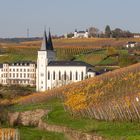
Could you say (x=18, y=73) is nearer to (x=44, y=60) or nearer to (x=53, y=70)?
(x=44, y=60)

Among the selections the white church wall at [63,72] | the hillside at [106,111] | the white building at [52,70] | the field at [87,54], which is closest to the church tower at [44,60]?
the white building at [52,70]

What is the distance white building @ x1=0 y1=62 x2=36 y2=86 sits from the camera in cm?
11921

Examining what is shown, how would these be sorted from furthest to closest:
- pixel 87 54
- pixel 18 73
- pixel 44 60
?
1. pixel 87 54
2. pixel 18 73
3. pixel 44 60

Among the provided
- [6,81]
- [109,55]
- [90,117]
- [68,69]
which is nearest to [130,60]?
[68,69]

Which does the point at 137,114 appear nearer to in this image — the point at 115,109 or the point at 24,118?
the point at 115,109

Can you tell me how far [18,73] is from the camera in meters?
122

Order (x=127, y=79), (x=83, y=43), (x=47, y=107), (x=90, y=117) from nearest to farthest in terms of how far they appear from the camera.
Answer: (x=90, y=117), (x=127, y=79), (x=47, y=107), (x=83, y=43)

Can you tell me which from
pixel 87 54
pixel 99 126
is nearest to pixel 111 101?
pixel 99 126

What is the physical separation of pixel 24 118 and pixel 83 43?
136m

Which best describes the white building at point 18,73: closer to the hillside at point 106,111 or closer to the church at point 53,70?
the church at point 53,70

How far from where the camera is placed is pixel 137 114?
1275 inches

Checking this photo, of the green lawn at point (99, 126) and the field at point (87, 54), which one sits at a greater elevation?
the green lawn at point (99, 126)

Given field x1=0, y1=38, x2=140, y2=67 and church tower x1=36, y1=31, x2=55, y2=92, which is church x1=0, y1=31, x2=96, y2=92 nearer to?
church tower x1=36, y1=31, x2=55, y2=92

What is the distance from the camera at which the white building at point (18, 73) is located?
11921 cm
